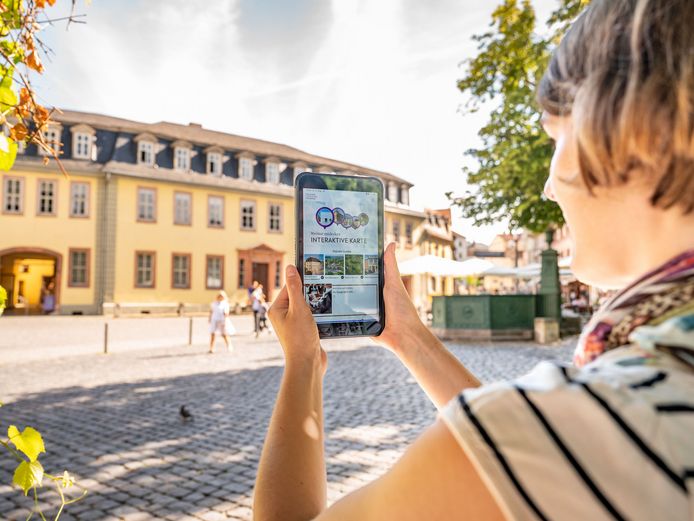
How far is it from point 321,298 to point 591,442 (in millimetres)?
1195

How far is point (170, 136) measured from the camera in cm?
3491

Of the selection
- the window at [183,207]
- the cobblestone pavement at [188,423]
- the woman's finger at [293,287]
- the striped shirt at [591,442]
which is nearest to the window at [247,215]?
the window at [183,207]

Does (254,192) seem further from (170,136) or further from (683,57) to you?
(683,57)

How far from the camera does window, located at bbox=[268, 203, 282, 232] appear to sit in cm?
3750

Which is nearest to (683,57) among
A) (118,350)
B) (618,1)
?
(618,1)

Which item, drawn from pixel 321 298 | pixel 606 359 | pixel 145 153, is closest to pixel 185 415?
pixel 321 298

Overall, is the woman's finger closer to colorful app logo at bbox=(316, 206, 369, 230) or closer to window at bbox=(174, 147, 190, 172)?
colorful app logo at bbox=(316, 206, 369, 230)

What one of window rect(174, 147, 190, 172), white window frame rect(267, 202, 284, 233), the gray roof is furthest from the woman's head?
white window frame rect(267, 202, 284, 233)

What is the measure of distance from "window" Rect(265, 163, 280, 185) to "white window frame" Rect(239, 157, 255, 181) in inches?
43.8

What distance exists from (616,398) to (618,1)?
542mm

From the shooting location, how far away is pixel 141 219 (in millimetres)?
32312

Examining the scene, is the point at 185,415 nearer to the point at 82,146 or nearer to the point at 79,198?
the point at 79,198

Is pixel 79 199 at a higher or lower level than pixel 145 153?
lower

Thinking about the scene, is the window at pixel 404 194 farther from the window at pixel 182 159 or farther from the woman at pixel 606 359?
the woman at pixel 606 359
